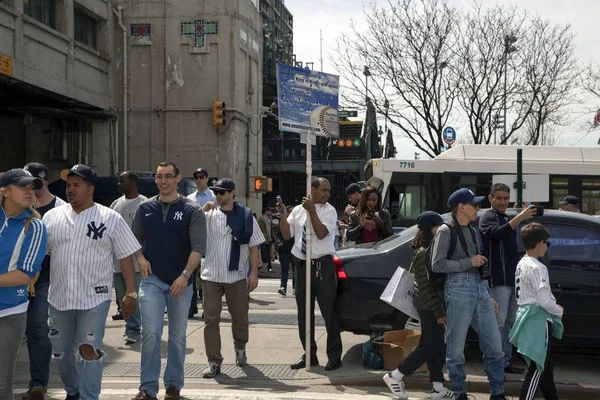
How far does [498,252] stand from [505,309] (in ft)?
1.87

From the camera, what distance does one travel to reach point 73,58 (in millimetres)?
22672

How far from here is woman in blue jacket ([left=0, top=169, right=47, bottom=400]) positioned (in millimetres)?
4371

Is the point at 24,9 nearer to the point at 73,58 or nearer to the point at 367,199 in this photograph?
the point at 73,58

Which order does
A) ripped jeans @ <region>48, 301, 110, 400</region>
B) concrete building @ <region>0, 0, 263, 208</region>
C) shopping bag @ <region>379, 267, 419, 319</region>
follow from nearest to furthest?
ripped jeans @ <region>48, 301, 110, 400</region>, shopping bag @ <region>379, 267, 419, 319</region>, concrete building @ <region>0, 0, 263, 208</region>

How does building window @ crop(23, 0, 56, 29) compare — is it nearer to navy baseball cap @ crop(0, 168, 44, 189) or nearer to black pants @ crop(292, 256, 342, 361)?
black pants @ crop(292, 256, 342, 361)

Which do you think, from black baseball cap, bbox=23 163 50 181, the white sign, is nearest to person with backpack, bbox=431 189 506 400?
black baseball cap, bbox=23 163 50 181

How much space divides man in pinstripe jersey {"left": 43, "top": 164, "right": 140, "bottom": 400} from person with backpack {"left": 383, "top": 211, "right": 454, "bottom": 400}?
2486 mm

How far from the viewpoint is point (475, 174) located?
17328mm

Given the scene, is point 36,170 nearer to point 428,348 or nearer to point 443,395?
point 428,348

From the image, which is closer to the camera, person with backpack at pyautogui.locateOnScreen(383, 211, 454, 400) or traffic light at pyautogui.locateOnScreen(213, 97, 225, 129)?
person with backpack at pyautogui.locateOnScreen(383, 211, 454, 400)

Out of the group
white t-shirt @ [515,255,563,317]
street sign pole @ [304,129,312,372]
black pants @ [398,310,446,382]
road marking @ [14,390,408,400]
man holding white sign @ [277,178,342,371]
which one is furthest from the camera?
man holding white sign @ [277,178,342,371]

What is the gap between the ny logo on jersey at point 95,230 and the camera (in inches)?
203

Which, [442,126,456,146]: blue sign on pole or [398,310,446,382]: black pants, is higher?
[442,126,456,146]: blue sign on pole

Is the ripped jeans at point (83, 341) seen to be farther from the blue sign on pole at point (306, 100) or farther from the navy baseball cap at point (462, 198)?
the blue sign on pole at point (306, 100)
